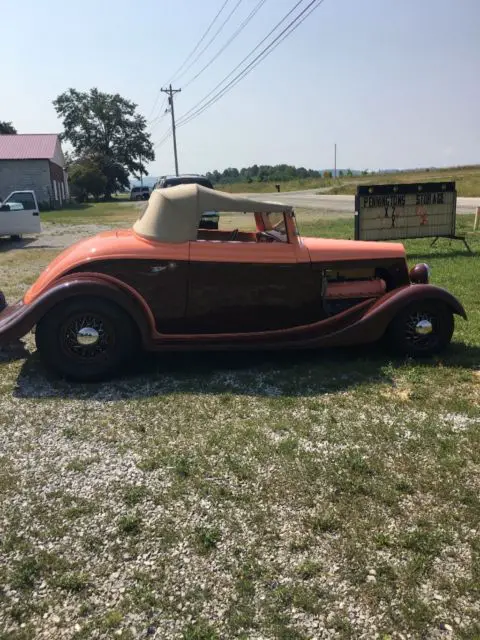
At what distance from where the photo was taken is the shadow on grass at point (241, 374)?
4.64 metres

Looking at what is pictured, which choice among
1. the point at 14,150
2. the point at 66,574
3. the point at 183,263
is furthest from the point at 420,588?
the point at 14,150

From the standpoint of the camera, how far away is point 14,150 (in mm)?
44438

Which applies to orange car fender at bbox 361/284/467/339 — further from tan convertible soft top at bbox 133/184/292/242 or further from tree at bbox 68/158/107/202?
tree at bbox 68/158/107/202

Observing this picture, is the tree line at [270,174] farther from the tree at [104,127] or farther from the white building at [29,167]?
the white building at [29,167]

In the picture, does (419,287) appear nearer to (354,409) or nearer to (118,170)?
(354,409)

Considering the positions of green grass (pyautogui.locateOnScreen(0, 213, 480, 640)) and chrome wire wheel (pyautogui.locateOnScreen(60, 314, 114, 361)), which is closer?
green grass (pyautogui.locateOnScreen(0, 213, 480, 640))

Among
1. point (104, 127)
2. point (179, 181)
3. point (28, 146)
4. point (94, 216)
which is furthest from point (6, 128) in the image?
point (179, 181)

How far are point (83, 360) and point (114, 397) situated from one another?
1.75 feet

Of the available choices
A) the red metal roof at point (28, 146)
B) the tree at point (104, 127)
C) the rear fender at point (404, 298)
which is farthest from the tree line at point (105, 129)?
the rear fender at point (404, 298)

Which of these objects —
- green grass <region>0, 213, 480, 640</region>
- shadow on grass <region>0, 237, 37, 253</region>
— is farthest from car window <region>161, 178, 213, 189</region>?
green grass <region>0, 213, 480, 640</region>

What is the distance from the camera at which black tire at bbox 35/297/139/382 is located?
4.73 meters

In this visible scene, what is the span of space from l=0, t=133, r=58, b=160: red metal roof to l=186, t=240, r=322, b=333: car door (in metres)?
43.8

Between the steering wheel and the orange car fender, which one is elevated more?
the steering wheel

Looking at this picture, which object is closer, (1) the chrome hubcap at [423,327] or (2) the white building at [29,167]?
(1) the chrome hubcap at [423,327]
